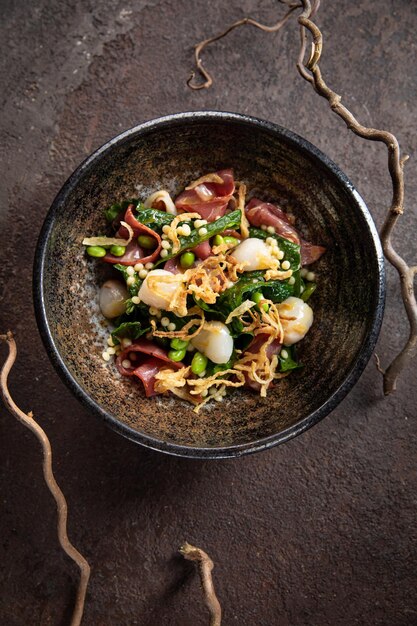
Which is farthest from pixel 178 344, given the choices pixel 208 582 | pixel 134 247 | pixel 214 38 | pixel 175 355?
pixel 214 38

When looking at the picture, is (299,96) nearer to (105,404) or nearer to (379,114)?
(379,114)

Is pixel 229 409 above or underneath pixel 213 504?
above

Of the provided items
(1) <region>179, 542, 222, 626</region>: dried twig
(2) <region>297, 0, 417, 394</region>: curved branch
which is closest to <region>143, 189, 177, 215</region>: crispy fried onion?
(2) <region>297, 0, 417, 394</region>: curved branch

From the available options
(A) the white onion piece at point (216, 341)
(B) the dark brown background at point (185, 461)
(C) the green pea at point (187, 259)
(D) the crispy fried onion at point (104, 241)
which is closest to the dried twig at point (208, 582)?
(B) the dark brown background at point (185, 461)

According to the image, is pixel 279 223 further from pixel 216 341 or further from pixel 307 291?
pixel 216 341

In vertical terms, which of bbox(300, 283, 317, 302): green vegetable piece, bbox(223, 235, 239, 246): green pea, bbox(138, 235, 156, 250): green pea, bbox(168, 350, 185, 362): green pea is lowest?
bbox(168, 350, 185, 362): green pea

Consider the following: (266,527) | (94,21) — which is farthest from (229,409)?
(94,21)

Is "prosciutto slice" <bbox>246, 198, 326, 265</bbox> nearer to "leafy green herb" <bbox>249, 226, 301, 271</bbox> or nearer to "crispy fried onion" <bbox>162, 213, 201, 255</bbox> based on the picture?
"leafy green herb" <bbox>249, 226, 301, 271</bbox>
